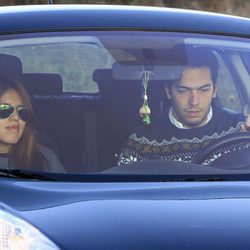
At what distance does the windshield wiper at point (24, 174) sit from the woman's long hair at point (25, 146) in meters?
0.04

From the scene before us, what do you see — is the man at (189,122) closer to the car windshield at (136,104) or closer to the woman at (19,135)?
the car windshield at (136,104)

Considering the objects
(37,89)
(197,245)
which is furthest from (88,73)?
(197,245)

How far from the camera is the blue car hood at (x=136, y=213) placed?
285 cm

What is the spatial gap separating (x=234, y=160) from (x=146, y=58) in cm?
55

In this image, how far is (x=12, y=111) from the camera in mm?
3520

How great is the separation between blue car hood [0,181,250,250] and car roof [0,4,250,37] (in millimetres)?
755

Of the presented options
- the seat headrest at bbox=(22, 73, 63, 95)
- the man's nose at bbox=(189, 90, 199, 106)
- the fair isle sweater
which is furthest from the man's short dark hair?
the seat headrest at bbox=(22, 73, 63, 95)

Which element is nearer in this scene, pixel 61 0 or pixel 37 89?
pixel 37 89

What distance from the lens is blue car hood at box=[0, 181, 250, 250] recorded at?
112 inches

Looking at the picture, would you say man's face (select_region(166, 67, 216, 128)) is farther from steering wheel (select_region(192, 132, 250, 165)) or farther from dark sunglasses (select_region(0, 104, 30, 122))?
dark sunglasses (select_region(0, 104, 30, 122))

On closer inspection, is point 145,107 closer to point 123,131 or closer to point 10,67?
point 123,131

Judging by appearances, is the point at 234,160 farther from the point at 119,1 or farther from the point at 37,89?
the point at 119,1

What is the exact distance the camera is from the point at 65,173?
10.9 feet

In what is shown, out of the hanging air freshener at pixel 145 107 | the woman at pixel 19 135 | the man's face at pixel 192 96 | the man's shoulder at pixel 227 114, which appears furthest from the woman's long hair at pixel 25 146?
the man's shoulder at pixel 227 114
